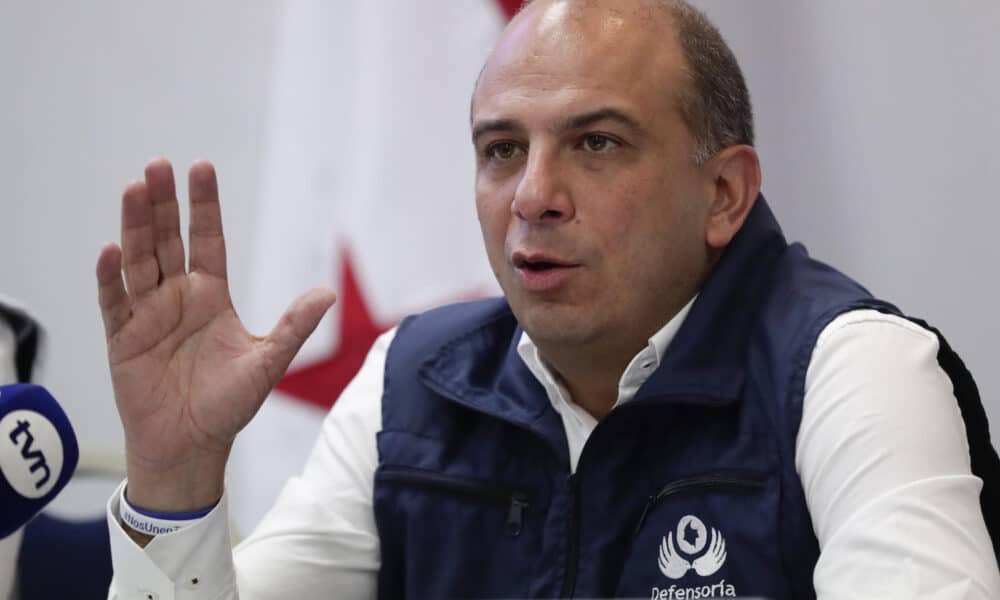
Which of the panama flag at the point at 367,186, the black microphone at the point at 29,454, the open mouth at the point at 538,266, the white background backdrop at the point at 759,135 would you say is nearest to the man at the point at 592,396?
the open mouth at the point at 538,266

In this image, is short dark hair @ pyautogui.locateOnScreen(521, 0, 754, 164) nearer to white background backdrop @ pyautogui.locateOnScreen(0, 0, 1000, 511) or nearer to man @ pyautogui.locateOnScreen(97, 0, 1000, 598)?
man @ pyautogui.locateOnScreen(97, 0, 1000, 598)

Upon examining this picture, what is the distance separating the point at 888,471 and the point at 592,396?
529 millimetres

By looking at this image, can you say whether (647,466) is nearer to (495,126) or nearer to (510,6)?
(495,126)

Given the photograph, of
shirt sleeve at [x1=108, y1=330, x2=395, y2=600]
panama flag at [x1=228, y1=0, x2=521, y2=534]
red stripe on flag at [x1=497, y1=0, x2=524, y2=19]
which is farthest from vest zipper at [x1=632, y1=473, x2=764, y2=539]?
red stripe on flag at [x1=497, y1=0, x2=524, y2=19]

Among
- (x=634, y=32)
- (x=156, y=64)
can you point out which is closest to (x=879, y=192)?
(x=634, y=32)

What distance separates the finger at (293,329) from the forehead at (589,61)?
15.0 inches

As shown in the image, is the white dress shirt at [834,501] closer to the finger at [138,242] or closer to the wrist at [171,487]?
the wrist at [171,487]

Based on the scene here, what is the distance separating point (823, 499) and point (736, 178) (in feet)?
1.78

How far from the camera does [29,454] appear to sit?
3.85ft

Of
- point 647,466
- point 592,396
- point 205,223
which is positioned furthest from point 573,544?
point 205,223

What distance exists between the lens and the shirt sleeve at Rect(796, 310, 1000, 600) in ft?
3.96

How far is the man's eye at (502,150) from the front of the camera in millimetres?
1666

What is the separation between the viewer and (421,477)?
5.57 ft

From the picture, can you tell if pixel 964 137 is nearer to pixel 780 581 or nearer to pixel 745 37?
pixel 745 37
